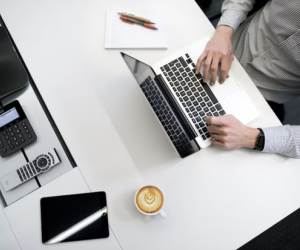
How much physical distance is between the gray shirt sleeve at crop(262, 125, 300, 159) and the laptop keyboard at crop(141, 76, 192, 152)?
24 centimetres

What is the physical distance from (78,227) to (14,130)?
14.2 inches

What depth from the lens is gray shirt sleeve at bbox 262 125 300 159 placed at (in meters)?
0.74

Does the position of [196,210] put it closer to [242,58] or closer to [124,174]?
[124,174]

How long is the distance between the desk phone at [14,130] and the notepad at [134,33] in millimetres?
355

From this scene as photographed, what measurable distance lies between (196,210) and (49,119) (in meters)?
0.54

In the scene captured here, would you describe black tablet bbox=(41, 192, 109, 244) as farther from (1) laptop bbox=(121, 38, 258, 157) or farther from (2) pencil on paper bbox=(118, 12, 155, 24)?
(2) pencil on paper bbox=(118, 12, 155, 24)

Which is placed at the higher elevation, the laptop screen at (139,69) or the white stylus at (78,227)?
the laptop screen at (139,69)

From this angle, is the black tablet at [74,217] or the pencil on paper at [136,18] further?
the pencil on paper at [136,18]

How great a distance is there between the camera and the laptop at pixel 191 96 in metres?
0.73

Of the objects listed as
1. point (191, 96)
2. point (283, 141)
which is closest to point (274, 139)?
point (283, 141)

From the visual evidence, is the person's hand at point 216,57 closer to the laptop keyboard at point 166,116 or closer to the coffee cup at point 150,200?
the laptop keyboard at point 166,116

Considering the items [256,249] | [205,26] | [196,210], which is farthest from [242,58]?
[256,249]

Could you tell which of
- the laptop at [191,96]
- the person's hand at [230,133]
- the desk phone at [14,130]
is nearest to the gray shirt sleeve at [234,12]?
the laptop at [191,96]

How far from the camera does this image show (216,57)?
79cm
